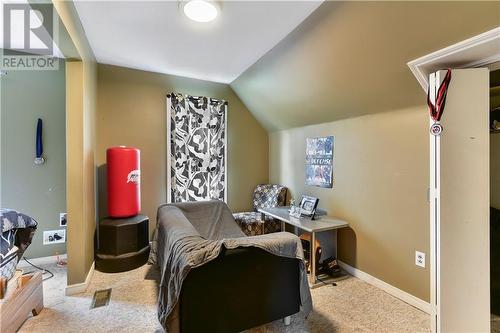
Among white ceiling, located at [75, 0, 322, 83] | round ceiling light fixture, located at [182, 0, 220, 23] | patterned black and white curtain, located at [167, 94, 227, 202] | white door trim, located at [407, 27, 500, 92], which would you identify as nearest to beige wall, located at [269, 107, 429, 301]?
white door trim, located at [407, 27, 500, 92]

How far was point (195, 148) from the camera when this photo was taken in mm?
3557

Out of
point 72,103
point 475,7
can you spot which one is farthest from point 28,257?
point 475,7

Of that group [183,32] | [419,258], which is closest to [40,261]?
[183,32]

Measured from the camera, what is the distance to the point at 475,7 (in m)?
1.28

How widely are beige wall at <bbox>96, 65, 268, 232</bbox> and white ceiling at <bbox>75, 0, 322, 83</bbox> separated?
275mm

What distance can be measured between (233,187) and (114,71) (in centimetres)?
240

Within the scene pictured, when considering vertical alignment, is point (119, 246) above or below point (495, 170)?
below

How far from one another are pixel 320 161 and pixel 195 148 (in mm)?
1867

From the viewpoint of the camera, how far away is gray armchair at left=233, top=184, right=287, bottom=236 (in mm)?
3260

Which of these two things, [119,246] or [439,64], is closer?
[439,64]

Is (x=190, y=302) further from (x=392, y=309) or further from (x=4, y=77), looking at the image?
(x=4, y=77)

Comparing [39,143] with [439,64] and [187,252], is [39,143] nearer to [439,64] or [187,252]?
[187,252]

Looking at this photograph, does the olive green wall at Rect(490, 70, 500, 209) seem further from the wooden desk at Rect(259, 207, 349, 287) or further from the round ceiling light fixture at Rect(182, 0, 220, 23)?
the round ceiling light fixture at Rect(182, 0, 220, 23)

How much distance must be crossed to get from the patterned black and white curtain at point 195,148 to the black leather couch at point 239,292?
2.19 m
